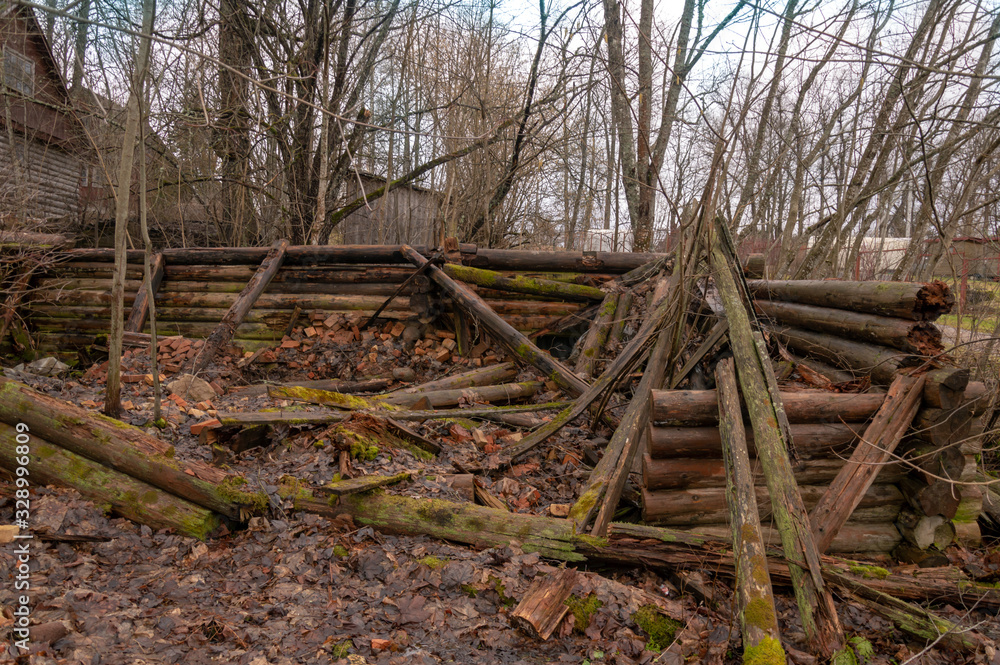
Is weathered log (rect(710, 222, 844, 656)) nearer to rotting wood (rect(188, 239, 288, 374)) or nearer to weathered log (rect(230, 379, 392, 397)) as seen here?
weathered log (rect(230, 379, 392, 397))

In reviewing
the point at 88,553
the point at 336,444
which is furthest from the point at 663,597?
the point at 88,553

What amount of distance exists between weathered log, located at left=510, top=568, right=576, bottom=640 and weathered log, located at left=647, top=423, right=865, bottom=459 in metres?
1.24

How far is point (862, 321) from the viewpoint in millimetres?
4887

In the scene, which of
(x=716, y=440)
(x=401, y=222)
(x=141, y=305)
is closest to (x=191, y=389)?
(x=141, y=305)

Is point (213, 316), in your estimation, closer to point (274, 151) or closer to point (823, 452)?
point (274, 151)

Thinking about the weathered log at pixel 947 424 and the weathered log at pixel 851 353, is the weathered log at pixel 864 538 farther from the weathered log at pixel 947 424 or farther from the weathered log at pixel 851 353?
the weathered log at pixel 851 353

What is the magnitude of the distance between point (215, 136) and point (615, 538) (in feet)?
41.3

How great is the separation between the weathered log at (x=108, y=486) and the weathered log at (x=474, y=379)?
9.46ft

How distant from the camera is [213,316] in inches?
348

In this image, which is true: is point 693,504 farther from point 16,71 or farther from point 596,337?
point 16,71

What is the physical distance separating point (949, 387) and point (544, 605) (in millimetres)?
3183

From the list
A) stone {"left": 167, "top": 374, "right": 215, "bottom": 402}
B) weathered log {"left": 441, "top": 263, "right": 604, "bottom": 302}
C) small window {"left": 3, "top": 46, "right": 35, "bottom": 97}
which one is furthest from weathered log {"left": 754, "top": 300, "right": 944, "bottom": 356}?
small window {"left": 3, "top": 46, "right": 35, "bottom": 97}

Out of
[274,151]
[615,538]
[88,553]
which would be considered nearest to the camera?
[88,553]

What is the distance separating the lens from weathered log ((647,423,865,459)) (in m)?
3.95
